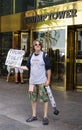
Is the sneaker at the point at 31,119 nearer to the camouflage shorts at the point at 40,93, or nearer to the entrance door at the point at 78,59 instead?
the camouflage shorts at the point at 40,93

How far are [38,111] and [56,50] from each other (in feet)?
17.4

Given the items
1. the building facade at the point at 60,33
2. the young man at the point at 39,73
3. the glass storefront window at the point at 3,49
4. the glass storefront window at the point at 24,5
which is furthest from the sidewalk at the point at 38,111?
the glass storefront window at the point at 3,49

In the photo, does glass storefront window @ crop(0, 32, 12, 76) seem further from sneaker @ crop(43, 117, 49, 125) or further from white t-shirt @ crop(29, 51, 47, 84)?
sneaker @ crop(43, 117, 49, 125)

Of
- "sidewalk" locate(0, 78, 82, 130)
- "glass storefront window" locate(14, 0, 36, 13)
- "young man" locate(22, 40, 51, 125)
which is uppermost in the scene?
"glass storefront window" locate(14, 0, 36, 13)

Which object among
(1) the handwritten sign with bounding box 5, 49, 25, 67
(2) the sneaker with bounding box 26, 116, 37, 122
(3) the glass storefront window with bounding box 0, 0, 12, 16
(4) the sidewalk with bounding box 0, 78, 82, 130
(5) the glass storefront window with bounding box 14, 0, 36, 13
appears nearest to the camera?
(4) the sidewalk with bounding box 0, 78, 82, 130

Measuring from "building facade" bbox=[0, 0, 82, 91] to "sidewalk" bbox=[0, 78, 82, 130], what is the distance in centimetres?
92

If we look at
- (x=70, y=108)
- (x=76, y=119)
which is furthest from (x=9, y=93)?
(x=76, y=119)

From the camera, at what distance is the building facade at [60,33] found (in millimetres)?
13828

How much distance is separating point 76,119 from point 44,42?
6908mm

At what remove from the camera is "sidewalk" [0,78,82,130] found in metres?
8.10

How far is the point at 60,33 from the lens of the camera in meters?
14.3

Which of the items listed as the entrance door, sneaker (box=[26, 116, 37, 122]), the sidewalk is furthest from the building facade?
sneaker (box=[26, 116, 37, 122])

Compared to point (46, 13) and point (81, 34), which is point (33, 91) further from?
point (46, 13)

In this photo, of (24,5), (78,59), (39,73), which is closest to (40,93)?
(39,73)
